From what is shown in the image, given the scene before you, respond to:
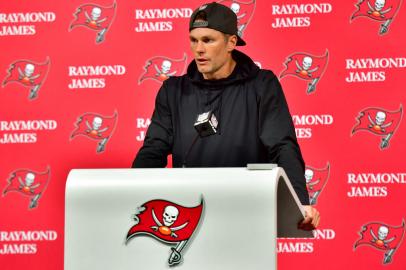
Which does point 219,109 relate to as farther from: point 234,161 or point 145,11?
point 145,11

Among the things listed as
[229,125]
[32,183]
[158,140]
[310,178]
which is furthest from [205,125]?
[32,183]

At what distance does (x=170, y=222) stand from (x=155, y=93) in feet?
8.19

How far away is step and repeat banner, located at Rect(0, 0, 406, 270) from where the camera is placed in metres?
4.04

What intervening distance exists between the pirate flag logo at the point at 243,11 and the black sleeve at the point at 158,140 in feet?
5.41

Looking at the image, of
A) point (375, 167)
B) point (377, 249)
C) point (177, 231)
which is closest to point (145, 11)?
point (375, 167)

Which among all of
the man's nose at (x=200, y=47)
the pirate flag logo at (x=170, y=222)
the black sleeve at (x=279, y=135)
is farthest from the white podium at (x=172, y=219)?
the man's nose at (x=200, y=47)

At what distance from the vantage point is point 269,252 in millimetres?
1760

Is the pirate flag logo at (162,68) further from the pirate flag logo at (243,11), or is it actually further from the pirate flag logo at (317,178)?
the pirate flag logo at (317,178)

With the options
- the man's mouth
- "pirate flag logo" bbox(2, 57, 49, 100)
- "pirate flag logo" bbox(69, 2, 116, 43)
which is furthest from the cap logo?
→ "pirate flag logo" bbox(2, 57, 49, 100)

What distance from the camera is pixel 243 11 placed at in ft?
13.8

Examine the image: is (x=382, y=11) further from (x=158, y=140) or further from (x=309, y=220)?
(x=309, y=220)

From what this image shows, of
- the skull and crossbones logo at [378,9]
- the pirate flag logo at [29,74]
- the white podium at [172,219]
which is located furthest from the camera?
the pirate flag logo at [29,74]

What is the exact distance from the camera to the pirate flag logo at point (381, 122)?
13.3 ft

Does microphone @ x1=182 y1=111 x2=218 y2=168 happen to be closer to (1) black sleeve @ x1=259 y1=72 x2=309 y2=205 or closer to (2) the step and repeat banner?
(1) black sleeve @ x1=259 y1=72 x2=309 y2=205
